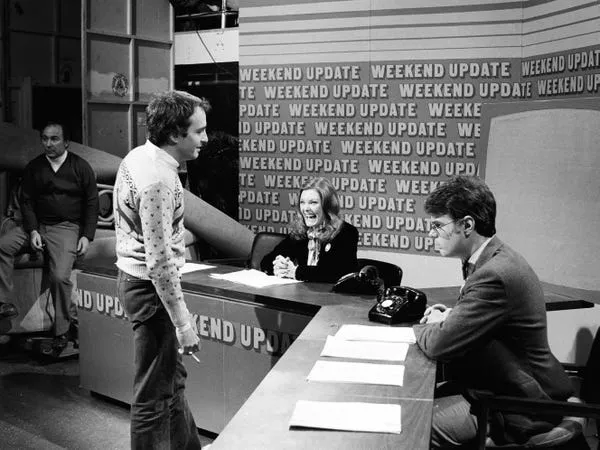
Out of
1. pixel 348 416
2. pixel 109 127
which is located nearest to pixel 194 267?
pixel 348 416

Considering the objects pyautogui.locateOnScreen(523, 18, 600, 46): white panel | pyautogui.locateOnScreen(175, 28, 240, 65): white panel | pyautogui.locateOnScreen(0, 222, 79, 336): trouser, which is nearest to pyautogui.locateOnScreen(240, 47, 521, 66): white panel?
pyautogui.locateOnScreen(523, 18, 600, 46): white panel

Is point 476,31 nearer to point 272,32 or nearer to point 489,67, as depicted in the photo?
point 489,67

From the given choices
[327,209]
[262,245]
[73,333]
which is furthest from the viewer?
[73,333]

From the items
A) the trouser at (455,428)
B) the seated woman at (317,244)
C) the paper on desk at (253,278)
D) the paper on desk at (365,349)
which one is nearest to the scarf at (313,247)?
the seated woman at (317,244)

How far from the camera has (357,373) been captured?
2666mm

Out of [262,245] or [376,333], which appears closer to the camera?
[376,333]

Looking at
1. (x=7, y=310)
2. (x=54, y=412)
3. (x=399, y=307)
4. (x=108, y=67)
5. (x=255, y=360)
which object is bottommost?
(x=54, y=412)

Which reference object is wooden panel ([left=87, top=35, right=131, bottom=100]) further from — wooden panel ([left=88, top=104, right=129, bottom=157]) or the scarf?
the scarf

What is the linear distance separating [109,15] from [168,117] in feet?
15.4

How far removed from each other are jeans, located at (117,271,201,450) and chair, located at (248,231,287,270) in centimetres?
189

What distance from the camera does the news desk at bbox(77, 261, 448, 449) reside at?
214 centimetres

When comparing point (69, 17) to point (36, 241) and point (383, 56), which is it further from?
point (383, 56)

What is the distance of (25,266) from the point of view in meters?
6.37

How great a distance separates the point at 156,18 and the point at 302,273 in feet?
13.9
